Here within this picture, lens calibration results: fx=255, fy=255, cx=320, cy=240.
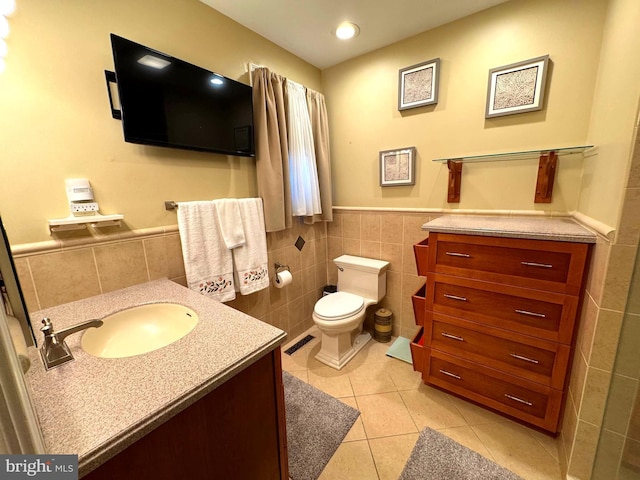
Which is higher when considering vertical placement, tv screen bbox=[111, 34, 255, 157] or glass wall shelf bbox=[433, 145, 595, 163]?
tv screen bbox=[111, 34, 255, 157]

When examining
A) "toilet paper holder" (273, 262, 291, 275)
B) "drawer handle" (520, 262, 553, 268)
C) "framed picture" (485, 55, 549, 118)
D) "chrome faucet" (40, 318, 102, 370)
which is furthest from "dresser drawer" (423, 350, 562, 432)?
"chrome faucet" (40, 318, 102, 370)

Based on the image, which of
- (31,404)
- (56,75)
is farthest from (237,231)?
(31,404)

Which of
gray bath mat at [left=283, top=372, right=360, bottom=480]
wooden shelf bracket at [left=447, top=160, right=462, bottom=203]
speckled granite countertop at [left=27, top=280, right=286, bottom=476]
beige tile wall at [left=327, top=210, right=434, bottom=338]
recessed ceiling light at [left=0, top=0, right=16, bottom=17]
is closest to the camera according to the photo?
speckled granite countertop at [left=27, top=280, right=286, bottom=476]

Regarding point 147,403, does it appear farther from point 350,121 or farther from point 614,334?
point 350,121

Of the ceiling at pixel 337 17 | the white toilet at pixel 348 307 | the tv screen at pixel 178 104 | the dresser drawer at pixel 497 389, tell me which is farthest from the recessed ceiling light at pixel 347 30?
the dresser drawer at pixel 497 389

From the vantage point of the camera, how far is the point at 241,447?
0.76 m

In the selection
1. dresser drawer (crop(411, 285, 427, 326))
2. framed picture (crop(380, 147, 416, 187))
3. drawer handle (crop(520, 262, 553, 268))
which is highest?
framed picture (crop(380, 147, 416, 187))

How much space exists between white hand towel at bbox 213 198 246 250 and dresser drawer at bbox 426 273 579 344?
1.19 meters

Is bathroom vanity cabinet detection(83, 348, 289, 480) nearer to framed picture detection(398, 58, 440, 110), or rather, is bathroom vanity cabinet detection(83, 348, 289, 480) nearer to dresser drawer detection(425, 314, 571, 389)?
dresser drawer detection(425, 314, 571, 389)

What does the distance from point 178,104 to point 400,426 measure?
2.11m

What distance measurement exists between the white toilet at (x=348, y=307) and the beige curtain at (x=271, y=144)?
694 millimetres

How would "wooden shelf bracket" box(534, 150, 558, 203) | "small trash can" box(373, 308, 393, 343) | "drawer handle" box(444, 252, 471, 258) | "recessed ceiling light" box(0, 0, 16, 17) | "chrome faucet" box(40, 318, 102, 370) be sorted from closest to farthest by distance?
"chrome faucet" box(40, 318, 102, 370) → "recessed ceiling light" box(0, 0, 16, 17) → "drawer handle" box(444, 252, 471, 258) → "wooden shelf bracket" box(534, 150, 558, 203) → "small trash can" box(373, 308, 393, 343)

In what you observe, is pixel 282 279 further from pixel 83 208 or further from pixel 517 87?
pixel 517 87

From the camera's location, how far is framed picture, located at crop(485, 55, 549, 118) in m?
1.47
